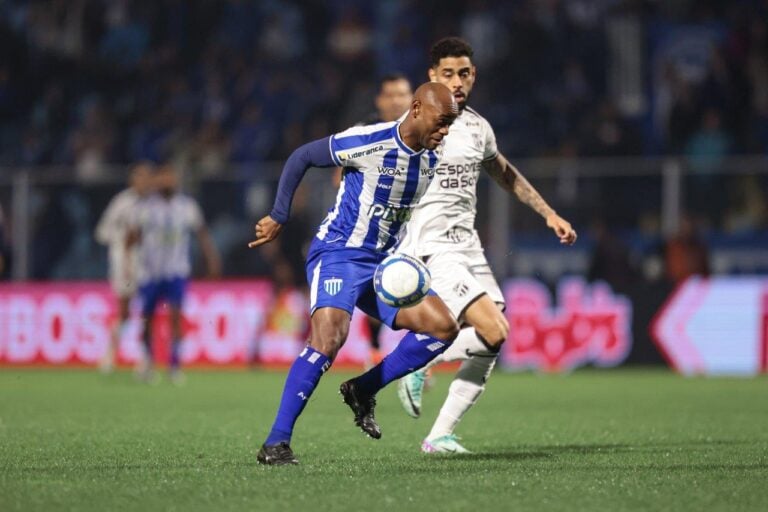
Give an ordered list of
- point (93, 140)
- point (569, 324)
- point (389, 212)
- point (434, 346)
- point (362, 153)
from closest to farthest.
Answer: point (362, 153) < point (389, 212) < point (434, 346) < point (569, 324) < point (93, 140)

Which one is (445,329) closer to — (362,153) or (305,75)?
(362,153)

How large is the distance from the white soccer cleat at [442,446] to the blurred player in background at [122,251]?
30.7 feet

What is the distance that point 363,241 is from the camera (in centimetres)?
706

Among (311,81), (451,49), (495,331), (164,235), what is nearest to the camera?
(495,331)

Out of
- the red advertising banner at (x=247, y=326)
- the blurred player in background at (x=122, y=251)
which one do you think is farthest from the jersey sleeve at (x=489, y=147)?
the blurred player in background at (x=122, y=251)

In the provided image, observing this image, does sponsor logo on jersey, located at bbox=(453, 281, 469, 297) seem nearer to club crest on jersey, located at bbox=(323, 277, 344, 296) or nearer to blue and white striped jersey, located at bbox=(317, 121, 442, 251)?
blue and white striped jersey, located at bbox=(317, 121, 442, 251)

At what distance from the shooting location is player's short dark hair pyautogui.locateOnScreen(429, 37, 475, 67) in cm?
783

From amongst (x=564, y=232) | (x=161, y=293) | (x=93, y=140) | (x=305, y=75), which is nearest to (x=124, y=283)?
(x=161, y=293)

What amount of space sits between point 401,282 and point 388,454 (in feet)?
3.67

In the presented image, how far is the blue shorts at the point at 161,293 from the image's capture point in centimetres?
1589

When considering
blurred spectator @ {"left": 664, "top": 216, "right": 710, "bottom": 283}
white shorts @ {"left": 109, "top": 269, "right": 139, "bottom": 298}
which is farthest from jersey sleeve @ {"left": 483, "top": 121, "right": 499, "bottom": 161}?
white shorts @ {"left": 109, "top": 269, "right": 139, "bottom": 298}

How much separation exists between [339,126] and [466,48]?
1283cm

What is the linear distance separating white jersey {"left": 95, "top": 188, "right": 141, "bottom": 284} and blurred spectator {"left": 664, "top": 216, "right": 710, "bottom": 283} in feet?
20.8

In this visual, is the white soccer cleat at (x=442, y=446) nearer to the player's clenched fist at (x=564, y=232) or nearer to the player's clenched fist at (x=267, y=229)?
the player's clenched fist at (x=564, y=232)
